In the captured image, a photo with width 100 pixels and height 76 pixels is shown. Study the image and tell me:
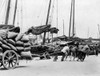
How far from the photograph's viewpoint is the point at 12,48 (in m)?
13.6

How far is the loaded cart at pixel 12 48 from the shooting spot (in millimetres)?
13159

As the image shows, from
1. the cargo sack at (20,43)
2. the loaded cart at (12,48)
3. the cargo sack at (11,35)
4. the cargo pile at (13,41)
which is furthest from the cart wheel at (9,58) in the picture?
the cargo sack at (11,35)

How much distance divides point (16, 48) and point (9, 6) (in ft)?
60.7

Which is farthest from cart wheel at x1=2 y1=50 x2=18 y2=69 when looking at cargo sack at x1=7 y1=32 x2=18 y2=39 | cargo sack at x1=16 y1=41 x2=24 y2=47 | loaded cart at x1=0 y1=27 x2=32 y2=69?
cargo sack at x1=7 y1=32 x2=18 y2=39

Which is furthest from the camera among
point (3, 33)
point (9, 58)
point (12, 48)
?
point (12, 48)

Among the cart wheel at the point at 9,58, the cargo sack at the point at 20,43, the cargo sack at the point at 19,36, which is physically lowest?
the cart wheel at the point at 9,58

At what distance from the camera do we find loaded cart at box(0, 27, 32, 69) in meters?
13.2

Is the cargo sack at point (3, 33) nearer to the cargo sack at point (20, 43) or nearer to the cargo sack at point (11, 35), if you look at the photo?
the cargo sack at point (11, 35)

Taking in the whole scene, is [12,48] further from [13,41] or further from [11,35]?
[11,35]

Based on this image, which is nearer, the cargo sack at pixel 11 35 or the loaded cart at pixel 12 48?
the loaded cart at pixel 12 48

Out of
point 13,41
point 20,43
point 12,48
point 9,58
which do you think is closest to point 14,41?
point 13,41

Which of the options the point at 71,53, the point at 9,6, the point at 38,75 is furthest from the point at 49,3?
the point at 38,75

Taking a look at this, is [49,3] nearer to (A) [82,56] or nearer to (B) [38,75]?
(A) [82,56]

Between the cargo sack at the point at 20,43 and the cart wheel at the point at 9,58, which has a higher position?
the cargo sack at the point at 20,43
